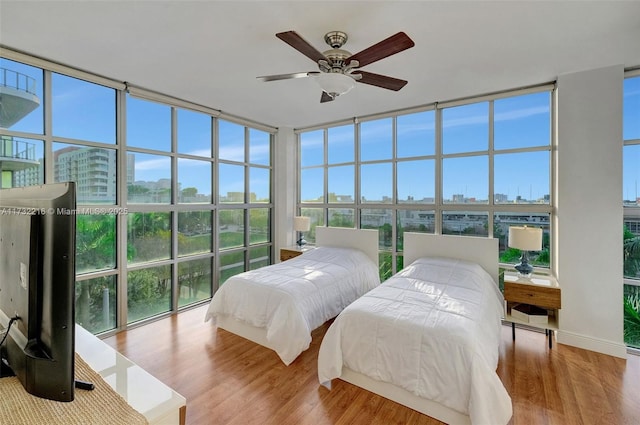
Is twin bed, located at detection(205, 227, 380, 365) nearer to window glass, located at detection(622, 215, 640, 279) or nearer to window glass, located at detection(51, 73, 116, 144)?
window glass, located at detection(51, 73, 116, 144)

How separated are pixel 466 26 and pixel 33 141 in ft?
13.2

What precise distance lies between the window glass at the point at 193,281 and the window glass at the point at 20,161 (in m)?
1.79

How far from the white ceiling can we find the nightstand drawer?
7.33 feet

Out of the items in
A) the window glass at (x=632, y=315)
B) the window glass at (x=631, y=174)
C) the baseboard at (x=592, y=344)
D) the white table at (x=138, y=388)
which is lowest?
the baseboard at (x=592, y=344)

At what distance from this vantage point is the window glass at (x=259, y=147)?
16.1 feet

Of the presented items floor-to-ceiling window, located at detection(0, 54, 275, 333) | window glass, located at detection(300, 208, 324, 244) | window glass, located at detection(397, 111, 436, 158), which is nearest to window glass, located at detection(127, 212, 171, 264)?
floor-to-ceiling window, located at detection(0, 54, 275, 333)

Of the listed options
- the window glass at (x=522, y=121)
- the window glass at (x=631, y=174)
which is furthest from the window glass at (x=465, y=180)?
the window glass at (x=631, y=174)

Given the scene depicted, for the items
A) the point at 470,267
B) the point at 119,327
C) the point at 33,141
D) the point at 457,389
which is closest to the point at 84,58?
the point at 33,141

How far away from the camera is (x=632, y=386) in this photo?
7.65 ft

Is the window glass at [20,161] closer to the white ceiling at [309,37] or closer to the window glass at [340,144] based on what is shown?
the white ceiling at [309,37]

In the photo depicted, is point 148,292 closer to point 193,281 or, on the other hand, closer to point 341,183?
point 193,281

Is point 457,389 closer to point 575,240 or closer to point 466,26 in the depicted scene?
point 575,240

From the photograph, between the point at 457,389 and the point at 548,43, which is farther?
the point at 548,43

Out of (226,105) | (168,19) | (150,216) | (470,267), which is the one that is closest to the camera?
(168,19)
